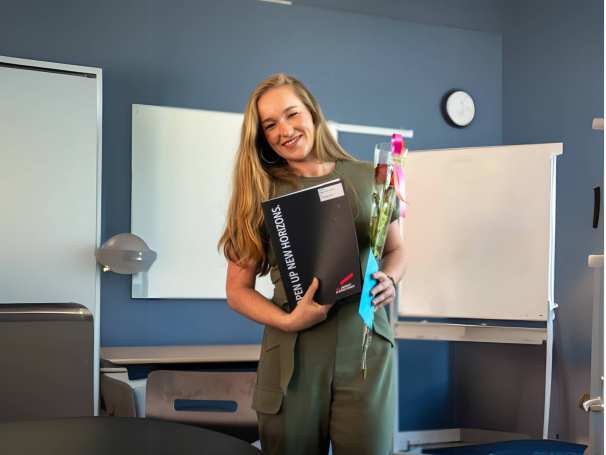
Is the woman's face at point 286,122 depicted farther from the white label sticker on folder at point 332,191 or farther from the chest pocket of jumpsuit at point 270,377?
the chest pocket of jumpsuit at point 270,377

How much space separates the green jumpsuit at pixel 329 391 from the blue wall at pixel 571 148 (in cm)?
273

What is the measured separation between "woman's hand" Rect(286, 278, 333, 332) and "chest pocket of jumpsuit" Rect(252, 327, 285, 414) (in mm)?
74

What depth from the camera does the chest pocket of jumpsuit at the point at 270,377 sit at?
1684mm

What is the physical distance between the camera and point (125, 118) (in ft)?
13.2

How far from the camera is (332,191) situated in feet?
5.37

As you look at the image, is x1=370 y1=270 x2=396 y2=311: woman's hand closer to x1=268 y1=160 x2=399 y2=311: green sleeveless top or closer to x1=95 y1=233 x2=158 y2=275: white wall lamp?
x1=268 y1=160 x2=399 y2=311: green sleeveless top

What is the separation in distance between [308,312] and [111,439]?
55 centimetres

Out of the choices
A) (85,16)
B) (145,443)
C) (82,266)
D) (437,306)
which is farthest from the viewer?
(437,306)

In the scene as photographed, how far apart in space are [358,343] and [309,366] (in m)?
0.11

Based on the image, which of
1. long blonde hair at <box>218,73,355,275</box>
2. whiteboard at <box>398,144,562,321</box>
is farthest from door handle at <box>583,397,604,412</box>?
whiteboard at <box>398,144,562,321</box>

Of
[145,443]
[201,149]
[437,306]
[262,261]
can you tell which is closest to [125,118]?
[201,149]

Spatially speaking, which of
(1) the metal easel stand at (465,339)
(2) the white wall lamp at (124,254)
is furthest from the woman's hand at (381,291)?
(1) the metal easel stand at (465,339)

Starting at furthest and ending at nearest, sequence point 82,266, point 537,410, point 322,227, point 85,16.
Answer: point 537,410
point 85,16
point 82,266
point 322,227

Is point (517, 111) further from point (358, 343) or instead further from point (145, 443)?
point (145, 443)
